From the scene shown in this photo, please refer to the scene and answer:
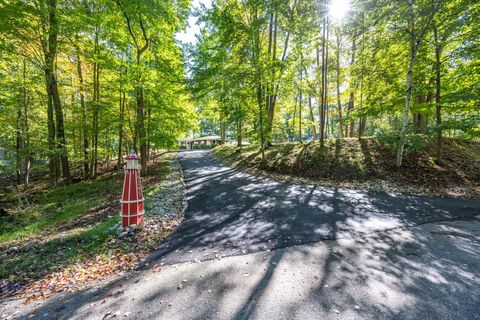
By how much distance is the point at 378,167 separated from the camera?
28.2 feet

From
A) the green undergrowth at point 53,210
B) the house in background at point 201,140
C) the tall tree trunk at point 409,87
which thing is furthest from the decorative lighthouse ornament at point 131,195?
the house in background at point 201,140

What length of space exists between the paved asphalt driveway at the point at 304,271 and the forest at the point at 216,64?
209 inches

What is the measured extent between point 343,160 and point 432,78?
510cm

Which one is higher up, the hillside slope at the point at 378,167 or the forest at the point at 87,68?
the forest at the point at 87,68

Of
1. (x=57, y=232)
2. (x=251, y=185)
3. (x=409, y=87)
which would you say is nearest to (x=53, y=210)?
(x=57, y=232)

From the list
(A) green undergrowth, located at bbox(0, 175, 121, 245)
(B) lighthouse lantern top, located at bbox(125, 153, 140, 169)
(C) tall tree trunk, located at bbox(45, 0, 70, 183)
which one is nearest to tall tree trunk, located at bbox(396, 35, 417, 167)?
(B) lighthouse lantern top, located at bbox(125, 153, 140, 169)

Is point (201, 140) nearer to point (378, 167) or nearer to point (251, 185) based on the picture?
point (251, 185)

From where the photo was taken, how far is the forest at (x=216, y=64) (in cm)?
722

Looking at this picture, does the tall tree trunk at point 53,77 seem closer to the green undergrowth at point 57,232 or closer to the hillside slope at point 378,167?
the green undergrowth at point 57,232

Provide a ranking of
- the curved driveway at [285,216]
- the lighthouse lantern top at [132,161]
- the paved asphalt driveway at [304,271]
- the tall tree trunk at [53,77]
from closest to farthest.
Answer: the paved asphalt driveway at [304,271]
the curved driveway at [285,216]
the lighthouse lantern top at [132,161]
the tall tree trunk at [53,77]

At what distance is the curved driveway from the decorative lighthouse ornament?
95cm

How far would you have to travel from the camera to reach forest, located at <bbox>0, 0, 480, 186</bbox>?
7.22 metres

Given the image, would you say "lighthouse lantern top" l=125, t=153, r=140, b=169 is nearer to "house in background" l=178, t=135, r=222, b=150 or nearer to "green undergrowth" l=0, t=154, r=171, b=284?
"green undergrowth" l=0, t=154, r=171, b=284

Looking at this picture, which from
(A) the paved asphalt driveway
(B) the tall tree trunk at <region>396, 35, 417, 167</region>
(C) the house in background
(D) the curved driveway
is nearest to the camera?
(A) the paved asphalt driveway
